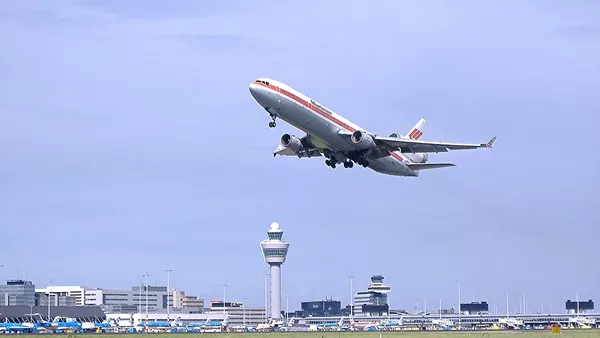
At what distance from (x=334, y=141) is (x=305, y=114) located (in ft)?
19.1

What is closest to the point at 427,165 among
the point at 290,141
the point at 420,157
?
the point at 420,157

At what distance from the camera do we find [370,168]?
124562mm

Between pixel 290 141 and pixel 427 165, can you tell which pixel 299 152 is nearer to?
pixel 290 141

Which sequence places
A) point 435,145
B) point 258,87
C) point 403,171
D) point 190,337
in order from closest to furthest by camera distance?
point 258,87, point 435,145, point 403,171, point 190,337

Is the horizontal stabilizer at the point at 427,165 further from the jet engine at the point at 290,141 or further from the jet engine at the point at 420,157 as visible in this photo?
the jet engine at the point at 290,141

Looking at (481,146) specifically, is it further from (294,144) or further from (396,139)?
(294,144)

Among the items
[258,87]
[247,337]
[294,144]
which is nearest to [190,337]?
[247,337]

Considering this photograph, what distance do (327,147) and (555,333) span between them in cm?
3532

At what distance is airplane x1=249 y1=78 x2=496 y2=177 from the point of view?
112 metres

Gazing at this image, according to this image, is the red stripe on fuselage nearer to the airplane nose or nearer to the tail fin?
the airplane nose

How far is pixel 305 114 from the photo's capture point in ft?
370

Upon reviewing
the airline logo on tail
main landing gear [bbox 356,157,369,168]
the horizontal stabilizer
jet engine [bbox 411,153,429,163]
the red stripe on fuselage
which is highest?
the airline logo on tail

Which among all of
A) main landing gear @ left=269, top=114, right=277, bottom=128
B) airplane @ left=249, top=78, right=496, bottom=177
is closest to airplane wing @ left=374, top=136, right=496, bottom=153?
airplane @ left=249, top=78, right=496, bottom=177

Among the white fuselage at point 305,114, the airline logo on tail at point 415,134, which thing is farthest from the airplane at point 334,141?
the airline logo on tail at point 415,134
